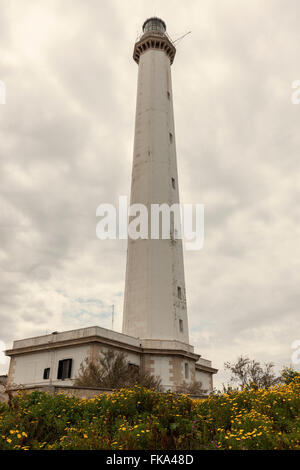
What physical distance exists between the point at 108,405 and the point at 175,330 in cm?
1739

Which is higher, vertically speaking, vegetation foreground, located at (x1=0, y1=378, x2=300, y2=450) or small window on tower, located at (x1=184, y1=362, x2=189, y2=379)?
small window on tower, located at (x1=184, y1=362, x2=189, y2=379)

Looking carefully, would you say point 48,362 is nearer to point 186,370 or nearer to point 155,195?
point 186,370

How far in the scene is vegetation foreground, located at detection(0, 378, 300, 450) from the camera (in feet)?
30.6

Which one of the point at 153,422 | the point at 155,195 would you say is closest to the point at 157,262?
the point at 155,195

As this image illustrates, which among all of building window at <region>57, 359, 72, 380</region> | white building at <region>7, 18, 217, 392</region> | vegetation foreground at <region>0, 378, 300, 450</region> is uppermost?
white building at <region>7, 18, 217, 392</region>

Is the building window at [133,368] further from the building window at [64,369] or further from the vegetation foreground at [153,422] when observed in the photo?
the vegetation foreground at [153,422]

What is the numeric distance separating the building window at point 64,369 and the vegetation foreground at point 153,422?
43.9 feet

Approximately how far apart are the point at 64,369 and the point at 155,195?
50.5 feet

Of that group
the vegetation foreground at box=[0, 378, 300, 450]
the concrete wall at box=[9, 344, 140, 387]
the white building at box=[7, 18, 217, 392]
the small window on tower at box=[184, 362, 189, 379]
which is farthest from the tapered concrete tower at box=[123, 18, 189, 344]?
the vegetation foreground at box=[0, 378, 300, 450]

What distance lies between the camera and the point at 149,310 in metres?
29.8

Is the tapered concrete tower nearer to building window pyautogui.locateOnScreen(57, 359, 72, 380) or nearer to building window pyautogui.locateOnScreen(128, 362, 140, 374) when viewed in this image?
building window pyautogui.locateOnScreen(128, 362, 140, 374)

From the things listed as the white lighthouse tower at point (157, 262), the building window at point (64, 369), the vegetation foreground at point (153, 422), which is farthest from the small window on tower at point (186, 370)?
the vegetation foreground at point (153, 422)

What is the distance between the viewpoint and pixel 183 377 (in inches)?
1115
